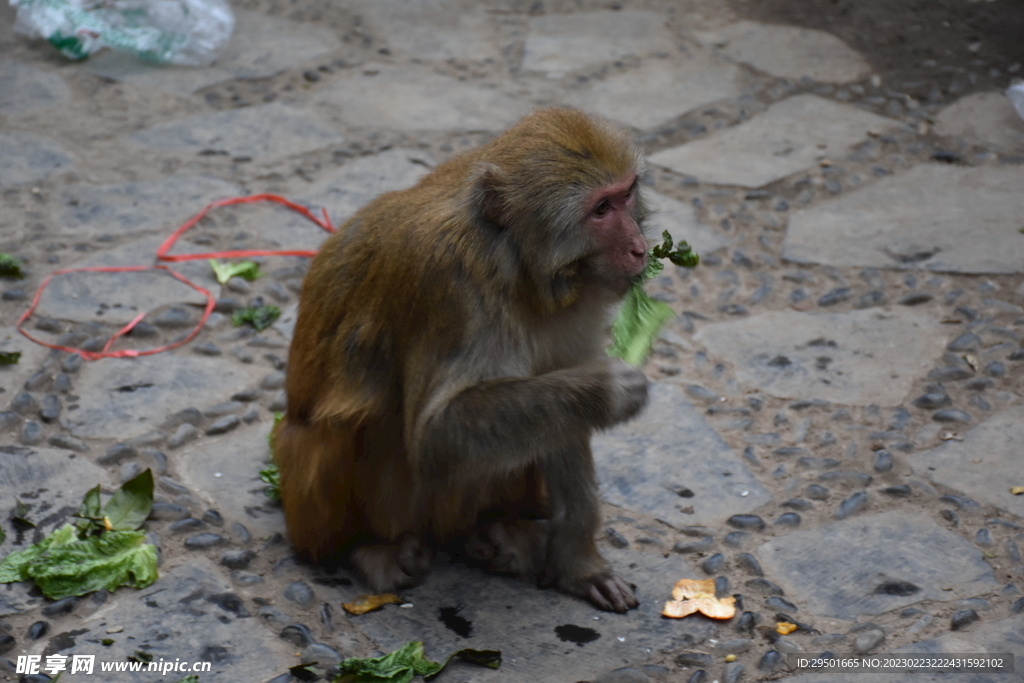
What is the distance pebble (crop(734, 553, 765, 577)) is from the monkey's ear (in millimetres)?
1394

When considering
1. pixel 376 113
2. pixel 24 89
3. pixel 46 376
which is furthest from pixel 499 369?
pixel 24 89

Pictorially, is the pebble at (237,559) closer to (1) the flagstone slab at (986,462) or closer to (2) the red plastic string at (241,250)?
(2) the red plastic string at (241,250)

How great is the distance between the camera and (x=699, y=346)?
182 inches

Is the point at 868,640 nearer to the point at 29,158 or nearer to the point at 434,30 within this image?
the point at 29,158

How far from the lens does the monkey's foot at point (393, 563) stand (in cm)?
331

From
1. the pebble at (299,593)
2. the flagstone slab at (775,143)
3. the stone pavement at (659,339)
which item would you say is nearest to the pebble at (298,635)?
the stone pavement at (659,339)

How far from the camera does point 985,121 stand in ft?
20.4

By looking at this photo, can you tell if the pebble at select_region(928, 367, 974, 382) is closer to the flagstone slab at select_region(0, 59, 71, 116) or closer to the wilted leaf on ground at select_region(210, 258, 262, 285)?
the wilted leaf on ground at select_region(210, 258, 262, 285)

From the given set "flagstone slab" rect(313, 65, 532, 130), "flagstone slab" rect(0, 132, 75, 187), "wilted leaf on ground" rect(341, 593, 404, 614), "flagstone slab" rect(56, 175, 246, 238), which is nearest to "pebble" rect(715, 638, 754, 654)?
"wilted leaf on ground" rect(341, 593, 404, 614)

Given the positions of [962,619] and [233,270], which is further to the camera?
[233,270]

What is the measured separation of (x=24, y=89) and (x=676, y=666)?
576 cm

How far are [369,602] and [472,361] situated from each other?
35.8 inches

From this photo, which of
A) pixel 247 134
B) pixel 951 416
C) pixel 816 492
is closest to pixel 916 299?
pixel 951 416

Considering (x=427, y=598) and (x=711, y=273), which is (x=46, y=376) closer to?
(x=427, y=598)
